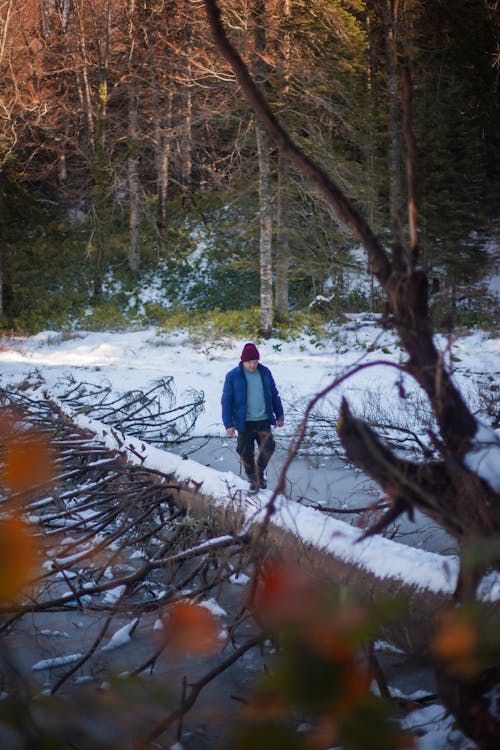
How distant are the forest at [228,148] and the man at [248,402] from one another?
8347 millimetres

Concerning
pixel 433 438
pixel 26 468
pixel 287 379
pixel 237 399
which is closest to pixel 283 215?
pixel 287 379

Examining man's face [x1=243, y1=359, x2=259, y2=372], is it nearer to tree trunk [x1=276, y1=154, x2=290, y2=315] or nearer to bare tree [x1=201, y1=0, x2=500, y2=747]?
bare tree [x1=201, y1=0, x2=500, y2=747]

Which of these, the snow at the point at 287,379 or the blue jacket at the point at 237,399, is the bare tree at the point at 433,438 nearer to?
the snow at the point at 287,379

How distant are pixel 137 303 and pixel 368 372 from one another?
12706mm

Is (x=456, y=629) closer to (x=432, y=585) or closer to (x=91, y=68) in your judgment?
(x=432, y=585)

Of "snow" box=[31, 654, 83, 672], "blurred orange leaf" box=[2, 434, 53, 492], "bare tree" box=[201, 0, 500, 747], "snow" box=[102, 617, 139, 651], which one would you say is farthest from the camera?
"snow" box=[102, 617, 139, 651]

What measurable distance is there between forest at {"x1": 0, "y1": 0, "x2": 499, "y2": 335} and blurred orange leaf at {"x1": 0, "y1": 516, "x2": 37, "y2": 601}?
44.9ft

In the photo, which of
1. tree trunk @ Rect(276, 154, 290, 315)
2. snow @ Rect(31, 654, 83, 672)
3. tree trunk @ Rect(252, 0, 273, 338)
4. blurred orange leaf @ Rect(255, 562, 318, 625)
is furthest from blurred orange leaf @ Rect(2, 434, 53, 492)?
tree trunk @ Rect(276, 154, 290, 315)

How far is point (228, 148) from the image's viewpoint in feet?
55.4

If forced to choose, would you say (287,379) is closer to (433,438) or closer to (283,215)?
(283,215)

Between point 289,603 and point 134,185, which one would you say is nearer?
point 289,603

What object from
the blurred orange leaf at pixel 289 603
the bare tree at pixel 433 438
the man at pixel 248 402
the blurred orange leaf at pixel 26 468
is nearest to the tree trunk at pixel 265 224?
the man at pixel 248 402

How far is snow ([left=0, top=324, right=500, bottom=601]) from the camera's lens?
2.36 meters

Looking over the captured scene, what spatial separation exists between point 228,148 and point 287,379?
7.89 m
